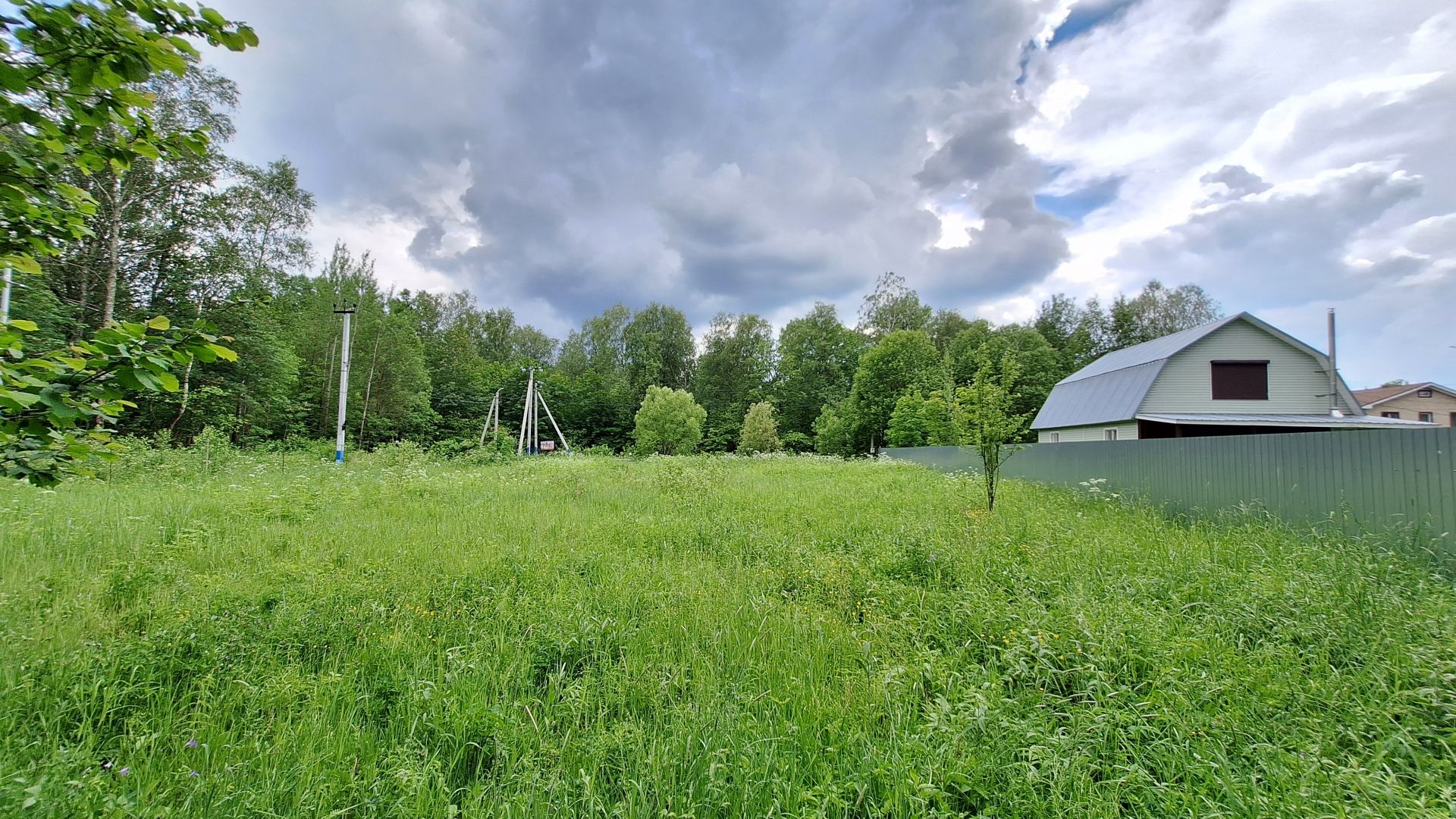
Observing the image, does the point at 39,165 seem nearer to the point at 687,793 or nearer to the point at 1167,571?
the point at 687,793

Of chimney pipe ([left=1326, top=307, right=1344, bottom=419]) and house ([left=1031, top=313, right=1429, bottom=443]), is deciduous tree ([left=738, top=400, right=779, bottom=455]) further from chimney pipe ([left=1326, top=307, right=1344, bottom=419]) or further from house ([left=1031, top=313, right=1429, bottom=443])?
chimney pipe ([left=1326, top=307, right=1344, bottom=419])

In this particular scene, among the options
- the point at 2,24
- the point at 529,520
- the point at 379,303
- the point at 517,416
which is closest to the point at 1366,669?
the point at 2,24

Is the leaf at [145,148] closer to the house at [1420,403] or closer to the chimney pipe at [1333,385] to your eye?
the chimney pipe at [1333,385]

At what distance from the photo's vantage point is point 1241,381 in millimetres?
16578

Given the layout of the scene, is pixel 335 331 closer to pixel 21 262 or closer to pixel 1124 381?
pixel 21 262

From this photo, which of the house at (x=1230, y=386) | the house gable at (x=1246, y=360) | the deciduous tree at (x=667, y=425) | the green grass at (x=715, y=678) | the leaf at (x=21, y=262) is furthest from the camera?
the deciduous tree at (x=667, y=425)

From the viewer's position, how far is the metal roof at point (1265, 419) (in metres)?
14.6

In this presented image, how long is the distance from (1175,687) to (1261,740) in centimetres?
38

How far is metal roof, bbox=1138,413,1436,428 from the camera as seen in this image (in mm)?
14625

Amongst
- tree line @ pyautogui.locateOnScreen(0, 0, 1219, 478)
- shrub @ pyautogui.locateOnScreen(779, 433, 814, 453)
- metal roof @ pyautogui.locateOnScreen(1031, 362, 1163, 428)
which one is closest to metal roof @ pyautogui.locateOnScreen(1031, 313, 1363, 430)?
metal roof @ pyautogui.locateOnScreen(1031, 362, 1163, 428)

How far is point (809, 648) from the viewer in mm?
3207

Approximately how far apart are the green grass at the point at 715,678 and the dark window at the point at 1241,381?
15.4 m

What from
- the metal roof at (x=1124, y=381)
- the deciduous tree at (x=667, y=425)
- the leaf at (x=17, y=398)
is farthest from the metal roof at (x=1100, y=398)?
the leaf at (x=17, y=398)

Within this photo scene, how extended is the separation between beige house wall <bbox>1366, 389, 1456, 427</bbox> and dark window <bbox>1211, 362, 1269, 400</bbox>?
104ft
